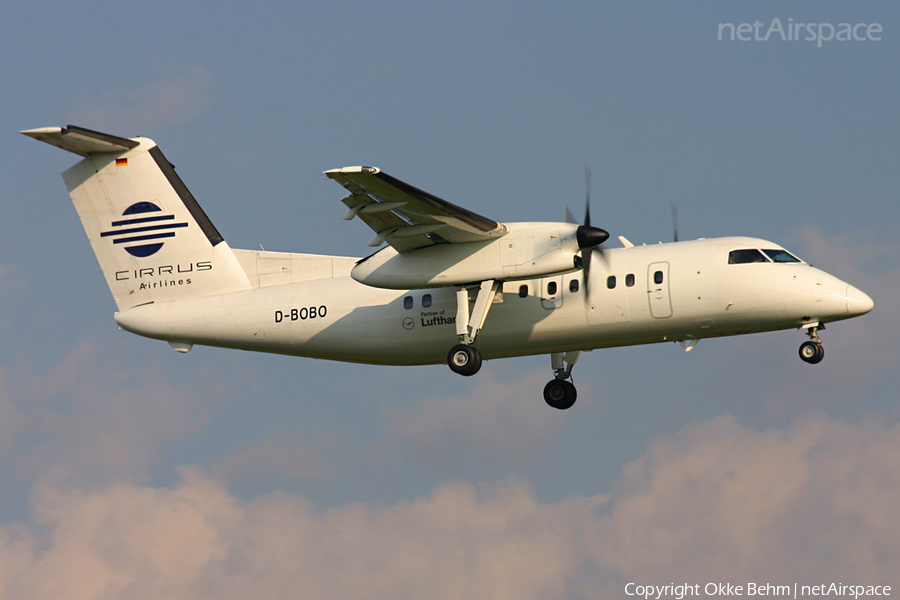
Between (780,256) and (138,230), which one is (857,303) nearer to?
(780,256)

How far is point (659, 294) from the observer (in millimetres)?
18875

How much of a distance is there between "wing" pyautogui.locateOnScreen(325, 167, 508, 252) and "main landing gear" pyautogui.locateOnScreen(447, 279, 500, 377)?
94 centimetres

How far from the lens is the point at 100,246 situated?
73.6 feet

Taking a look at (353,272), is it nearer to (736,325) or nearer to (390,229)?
(390,229)

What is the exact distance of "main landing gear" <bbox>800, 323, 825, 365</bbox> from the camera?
18.6 metres

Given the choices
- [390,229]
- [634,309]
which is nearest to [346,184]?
[390,229]

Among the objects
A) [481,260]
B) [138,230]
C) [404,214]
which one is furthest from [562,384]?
[138,230]

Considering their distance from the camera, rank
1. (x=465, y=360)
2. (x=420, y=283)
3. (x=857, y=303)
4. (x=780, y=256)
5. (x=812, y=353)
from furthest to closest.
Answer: (x=465, y=360), (x=420, y=283), (x=780, y=256), (x=812, y=353), (x=857, y=303)

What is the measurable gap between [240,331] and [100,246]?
3700mm

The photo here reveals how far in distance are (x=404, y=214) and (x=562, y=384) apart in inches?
233

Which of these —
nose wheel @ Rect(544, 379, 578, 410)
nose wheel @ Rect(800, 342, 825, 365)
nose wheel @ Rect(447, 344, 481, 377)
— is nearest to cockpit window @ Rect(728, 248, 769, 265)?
nose wheel @ Rect(800, 342, 825, 365)

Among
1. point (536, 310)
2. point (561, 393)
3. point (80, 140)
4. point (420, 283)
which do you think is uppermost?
point (80, 140)

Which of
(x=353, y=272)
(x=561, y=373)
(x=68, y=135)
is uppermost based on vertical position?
(x=68, y=135)

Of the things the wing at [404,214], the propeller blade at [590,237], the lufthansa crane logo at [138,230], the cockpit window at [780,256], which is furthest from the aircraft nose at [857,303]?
the lufthansa crane logo at [138,230]
